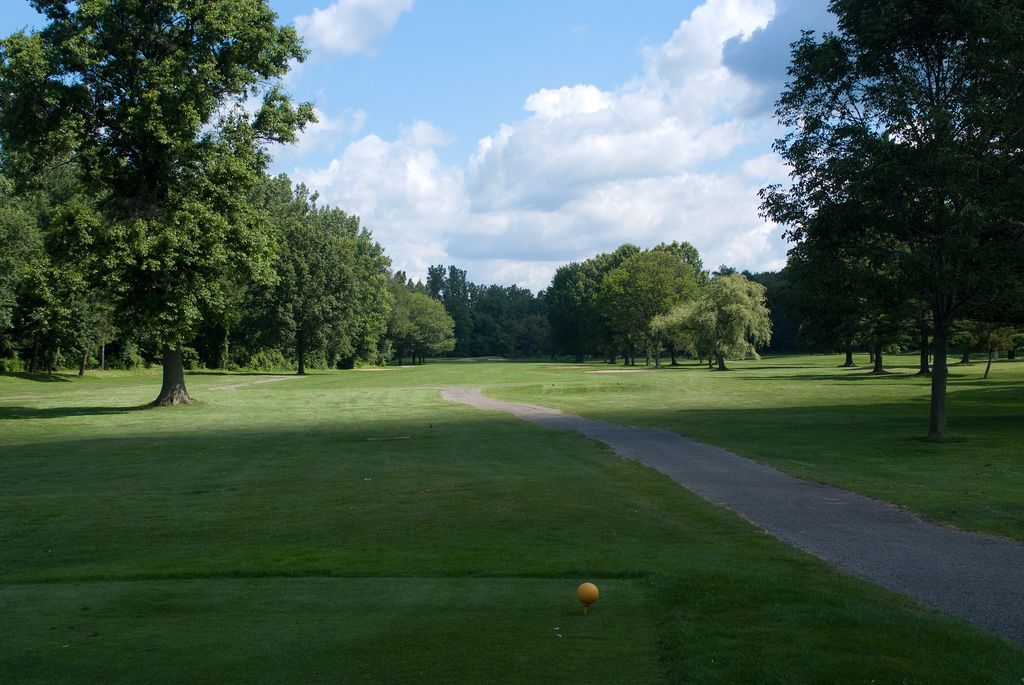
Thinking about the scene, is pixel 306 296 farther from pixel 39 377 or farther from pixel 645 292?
pixel 645 292

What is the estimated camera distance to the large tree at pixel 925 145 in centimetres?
2367

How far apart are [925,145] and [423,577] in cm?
2094

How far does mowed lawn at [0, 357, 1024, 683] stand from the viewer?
588 cm

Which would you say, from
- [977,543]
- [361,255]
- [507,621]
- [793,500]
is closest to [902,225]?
[793,500]

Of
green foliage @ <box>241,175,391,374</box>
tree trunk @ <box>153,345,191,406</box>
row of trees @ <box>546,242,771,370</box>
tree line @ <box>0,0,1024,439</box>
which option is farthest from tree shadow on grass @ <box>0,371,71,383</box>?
row of trees @ <box>546,242,771,370</box>

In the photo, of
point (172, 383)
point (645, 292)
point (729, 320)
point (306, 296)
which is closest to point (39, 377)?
point (306, 296)

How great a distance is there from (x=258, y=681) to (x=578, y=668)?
2046 mm

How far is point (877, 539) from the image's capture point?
11.6 m

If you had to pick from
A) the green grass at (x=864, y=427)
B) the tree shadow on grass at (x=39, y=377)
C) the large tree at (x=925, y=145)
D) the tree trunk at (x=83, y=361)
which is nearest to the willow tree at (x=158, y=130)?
the green grass at (x=864, y=427)

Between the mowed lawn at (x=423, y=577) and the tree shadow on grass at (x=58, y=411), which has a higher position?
the mowed lawn at (x=423, y=577)

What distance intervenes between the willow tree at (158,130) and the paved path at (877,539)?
2395 cm

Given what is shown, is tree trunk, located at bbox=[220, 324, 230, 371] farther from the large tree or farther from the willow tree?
the large tree

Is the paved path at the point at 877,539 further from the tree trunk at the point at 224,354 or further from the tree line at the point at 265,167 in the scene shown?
the tree trunk at the point at 224,354

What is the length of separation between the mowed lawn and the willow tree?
14.1 m
